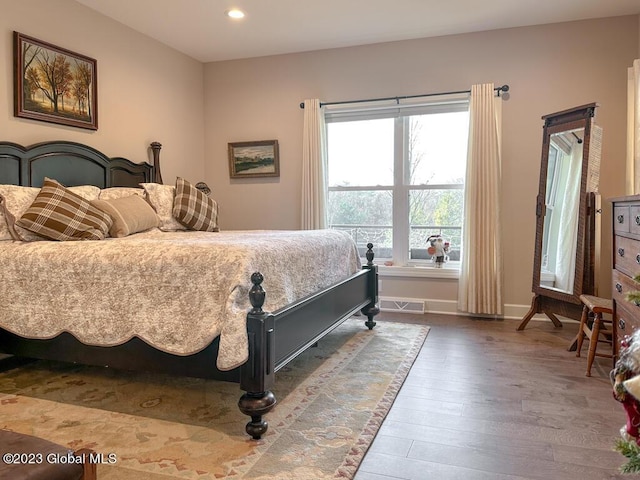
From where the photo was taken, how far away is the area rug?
1.83 metres

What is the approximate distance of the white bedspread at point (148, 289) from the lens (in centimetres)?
208

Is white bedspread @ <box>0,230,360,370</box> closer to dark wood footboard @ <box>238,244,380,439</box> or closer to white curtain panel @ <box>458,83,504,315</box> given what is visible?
dark wood footboard @ <box>238,244,380,439</box>

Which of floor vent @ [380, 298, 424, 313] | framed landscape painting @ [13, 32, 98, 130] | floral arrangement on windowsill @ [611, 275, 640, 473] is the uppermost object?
framed landscape painting @ [13, 32, 98, 130]

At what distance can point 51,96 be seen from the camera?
353 centimetres

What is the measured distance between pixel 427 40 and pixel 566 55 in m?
1.25

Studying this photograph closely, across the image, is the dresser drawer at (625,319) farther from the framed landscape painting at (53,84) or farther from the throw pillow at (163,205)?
the framed landscape painting at (53,84)

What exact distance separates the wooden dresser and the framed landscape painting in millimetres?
3865

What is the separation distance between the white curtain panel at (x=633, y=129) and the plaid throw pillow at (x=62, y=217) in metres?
3.78

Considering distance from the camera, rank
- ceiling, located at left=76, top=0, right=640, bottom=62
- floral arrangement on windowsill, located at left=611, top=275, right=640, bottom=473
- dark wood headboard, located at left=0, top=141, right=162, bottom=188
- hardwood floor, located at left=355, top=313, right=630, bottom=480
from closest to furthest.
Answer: floral arrangement on windowsill, located at left=611, top=275, right=640, bottom=473, hardwood floor, located at left=355, top=313, right=630, bottom=480, dark wood headboard, located at left=0, top=141, right=162, bottom=188, ceiling, located at left=76, top=0, right=640, bottom=62

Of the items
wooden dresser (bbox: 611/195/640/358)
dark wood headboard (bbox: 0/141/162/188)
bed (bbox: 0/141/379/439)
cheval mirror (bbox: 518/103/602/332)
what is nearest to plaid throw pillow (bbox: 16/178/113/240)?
bed (bbox: 0/141/379/439)

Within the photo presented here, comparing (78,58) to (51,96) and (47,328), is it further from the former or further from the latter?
(47,328)

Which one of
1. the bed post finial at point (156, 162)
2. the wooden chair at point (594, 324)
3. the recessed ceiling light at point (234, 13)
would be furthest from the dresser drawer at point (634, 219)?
the bed post finial at point (156, 162)

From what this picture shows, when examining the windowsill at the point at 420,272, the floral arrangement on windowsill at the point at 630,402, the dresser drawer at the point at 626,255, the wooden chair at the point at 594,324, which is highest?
the dresser drawer at the point at 626,255

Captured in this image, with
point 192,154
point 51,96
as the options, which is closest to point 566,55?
point 192,154
